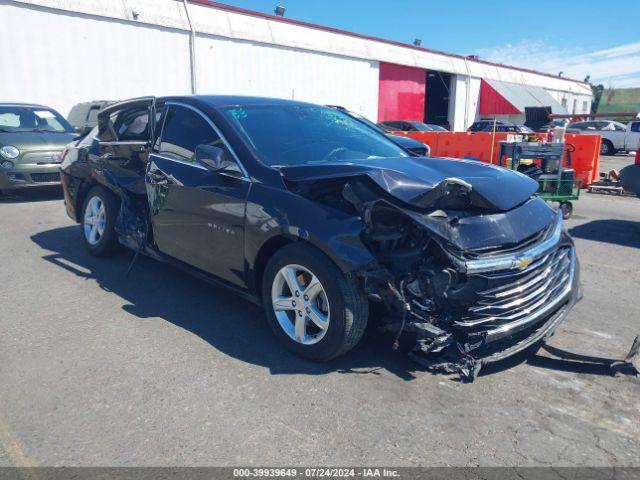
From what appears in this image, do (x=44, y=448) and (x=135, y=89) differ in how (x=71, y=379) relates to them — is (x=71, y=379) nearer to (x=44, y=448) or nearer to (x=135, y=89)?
(x=44, y=448)

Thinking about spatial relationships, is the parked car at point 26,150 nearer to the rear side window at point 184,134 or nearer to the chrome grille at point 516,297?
the rear side window at point 184,134

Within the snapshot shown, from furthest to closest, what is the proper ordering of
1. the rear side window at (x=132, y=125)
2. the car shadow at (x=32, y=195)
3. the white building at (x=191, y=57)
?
the white building at (x=191, y=57)
the car shadow at (x=32, y=195)
the rear side window at (x=132, y=125)

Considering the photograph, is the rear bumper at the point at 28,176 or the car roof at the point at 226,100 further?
the rear bumper at the point at 28,176

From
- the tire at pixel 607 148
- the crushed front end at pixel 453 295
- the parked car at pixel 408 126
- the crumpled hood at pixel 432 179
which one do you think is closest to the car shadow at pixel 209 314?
the crushed front end at pixel 453 295

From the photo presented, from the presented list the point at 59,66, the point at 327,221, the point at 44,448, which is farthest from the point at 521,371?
the point at 59,66

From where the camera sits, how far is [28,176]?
31.1 feet

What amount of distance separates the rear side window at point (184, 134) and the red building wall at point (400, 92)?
2714 cm

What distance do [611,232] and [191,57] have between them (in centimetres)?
1768

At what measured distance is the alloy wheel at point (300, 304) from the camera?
3.38m

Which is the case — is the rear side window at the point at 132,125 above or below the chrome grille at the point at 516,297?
above

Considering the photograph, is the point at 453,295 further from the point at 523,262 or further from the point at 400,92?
the point at 400,92

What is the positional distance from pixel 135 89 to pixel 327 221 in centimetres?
1896

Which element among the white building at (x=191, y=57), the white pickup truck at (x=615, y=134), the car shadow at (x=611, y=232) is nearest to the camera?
the car shadow at (x=611, y=232)

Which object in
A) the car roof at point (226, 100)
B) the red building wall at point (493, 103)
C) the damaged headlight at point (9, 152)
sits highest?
the red building wall at point (493, 103)
